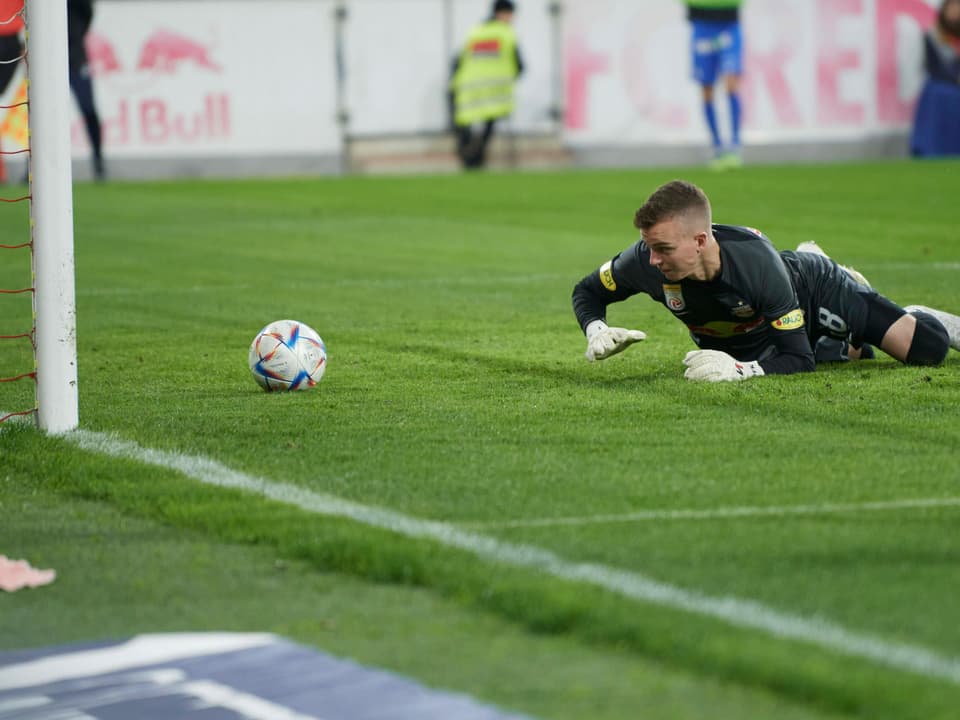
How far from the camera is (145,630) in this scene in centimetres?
340

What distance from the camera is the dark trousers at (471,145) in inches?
960

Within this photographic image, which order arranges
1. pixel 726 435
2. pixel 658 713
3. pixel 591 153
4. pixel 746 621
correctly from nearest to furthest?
1. pixel 658 713
2. pixel 746 621
3. pixel 726 435
4. pixel 591 153

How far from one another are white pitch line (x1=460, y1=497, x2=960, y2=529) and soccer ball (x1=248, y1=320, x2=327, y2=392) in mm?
2283

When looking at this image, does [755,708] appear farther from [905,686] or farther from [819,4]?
[819,4]

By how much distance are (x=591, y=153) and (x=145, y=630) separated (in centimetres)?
2194

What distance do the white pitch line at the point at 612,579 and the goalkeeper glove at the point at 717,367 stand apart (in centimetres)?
190

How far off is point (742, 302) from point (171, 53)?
18016mm

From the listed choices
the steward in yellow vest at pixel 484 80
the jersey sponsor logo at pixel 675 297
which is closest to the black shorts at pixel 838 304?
the jersey sponsor logo at pixel 675 297

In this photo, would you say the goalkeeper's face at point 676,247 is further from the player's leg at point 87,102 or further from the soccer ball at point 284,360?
the player's leg at point 87,102

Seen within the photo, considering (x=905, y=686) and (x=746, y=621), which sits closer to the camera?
(x=905, y=686)

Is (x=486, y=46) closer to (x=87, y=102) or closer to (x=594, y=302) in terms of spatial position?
(x=87, y=102)

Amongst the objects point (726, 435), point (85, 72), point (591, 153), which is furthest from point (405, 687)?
point (591, 153)

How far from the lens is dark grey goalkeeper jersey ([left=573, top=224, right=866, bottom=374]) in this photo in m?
6.08

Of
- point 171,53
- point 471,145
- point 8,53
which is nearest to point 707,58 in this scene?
point 471,145
